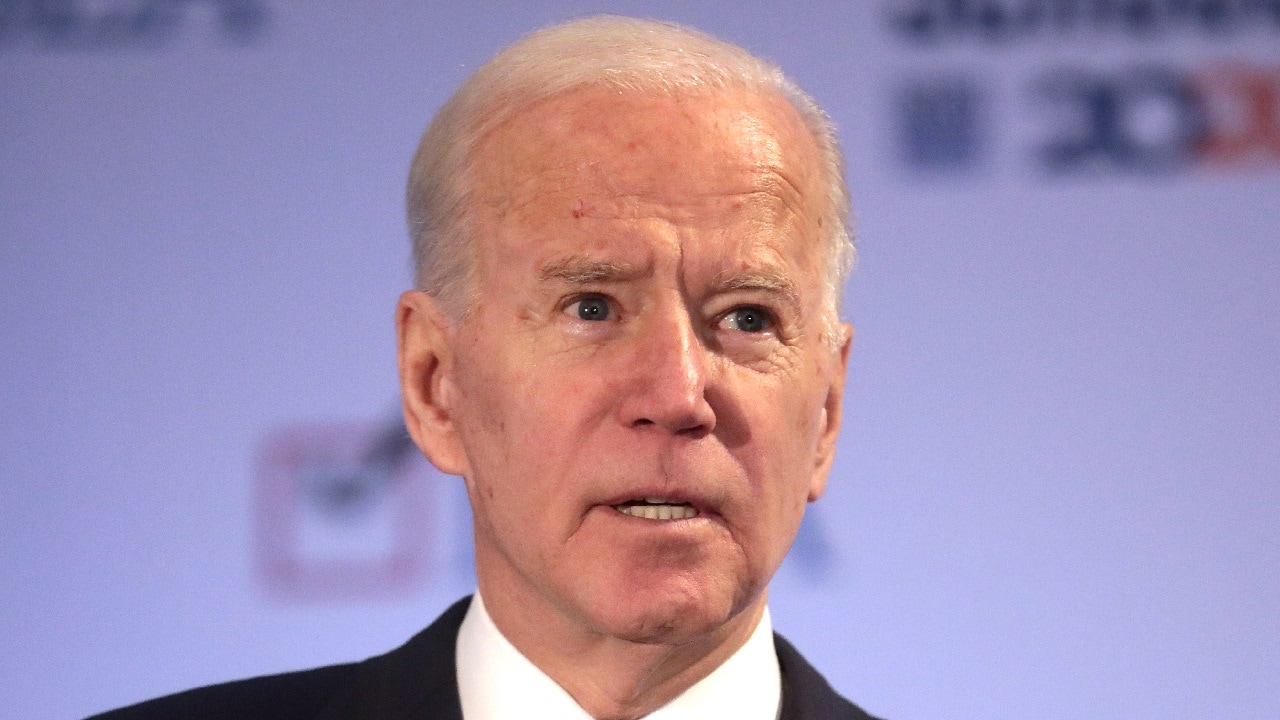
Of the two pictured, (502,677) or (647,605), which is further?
(502,677)

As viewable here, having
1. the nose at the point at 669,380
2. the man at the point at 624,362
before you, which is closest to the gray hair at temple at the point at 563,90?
the man at the point at 624,362

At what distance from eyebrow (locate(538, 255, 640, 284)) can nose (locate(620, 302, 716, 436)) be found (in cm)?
5

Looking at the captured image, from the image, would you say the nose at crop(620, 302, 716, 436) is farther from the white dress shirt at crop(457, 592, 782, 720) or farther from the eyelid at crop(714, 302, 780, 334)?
the white dress shirt at crop(457, 592, 782, 720)

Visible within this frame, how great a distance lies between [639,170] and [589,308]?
144 mm

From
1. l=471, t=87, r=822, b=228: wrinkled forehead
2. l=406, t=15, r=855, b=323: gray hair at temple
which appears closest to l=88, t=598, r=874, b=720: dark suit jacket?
l=406, t=15, r=855, b=323: gray hair at temple

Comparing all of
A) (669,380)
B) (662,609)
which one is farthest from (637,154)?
(662,609)

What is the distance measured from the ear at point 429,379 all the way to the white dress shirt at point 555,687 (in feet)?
0.58

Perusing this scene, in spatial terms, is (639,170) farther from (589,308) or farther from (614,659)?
(614,659)

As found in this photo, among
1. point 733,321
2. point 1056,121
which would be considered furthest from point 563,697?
point 1056,121

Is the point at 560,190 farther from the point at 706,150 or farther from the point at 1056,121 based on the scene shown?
the point at 1056,121

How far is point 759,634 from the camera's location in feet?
5.69

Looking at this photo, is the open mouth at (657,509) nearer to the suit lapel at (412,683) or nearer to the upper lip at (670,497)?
the upper lip at (670,497)

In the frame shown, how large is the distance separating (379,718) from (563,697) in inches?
9.5

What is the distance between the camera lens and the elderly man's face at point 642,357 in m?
1.53
